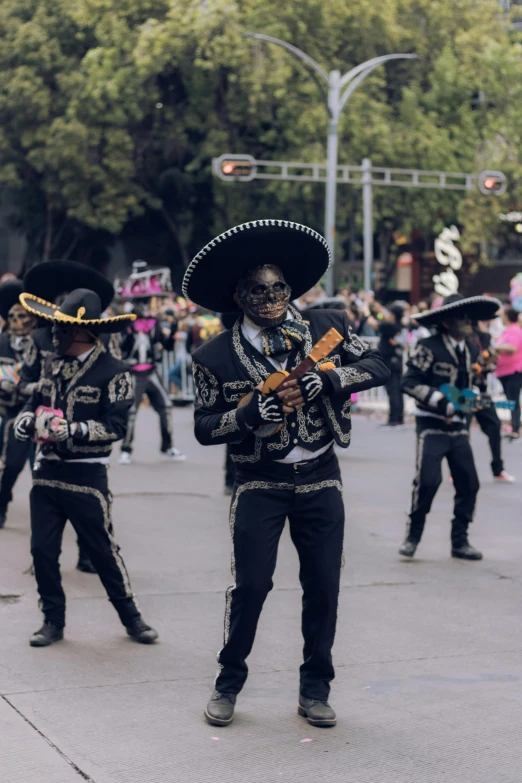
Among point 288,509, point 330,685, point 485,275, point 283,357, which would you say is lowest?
point 330,685

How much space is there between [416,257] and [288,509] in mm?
43684

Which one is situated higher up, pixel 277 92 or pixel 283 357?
pixel 277 92

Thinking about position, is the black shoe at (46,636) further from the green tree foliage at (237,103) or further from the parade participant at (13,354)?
the green tree foliage at (237,103)

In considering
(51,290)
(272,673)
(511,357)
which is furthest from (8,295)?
(511,357)

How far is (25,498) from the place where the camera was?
39.5 ft

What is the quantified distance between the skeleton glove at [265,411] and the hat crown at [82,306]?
180 cm

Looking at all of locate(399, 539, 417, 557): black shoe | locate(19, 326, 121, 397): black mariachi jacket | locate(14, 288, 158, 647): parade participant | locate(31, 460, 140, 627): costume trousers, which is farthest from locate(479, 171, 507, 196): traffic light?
locate(31, 460, 140, 627): costume trousers

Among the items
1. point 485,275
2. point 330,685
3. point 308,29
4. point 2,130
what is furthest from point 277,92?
point 330,685

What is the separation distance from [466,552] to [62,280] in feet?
10.7

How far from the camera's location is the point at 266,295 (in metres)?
5.20

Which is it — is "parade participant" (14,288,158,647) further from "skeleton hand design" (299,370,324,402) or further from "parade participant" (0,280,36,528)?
"parade participant" (0,280,36,528)

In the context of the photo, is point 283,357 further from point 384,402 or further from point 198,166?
point 198,166

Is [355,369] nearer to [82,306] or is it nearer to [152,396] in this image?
[82,306]

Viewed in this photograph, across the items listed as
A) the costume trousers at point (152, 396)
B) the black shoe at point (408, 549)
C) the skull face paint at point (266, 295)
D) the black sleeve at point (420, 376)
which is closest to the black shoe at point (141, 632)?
the skull face paint at point (266, 295)
